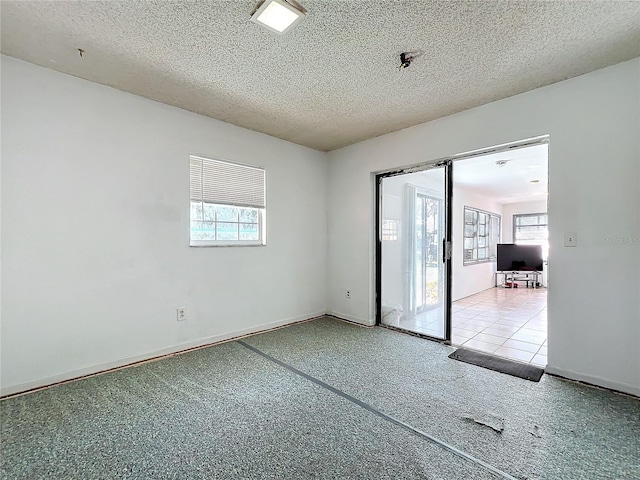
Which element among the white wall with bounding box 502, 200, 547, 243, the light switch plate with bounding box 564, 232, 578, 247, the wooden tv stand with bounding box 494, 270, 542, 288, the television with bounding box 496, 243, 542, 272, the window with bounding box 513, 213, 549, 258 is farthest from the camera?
the white wall with bounding box 502, 200, 547, 243

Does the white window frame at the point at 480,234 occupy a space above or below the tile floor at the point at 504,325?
above

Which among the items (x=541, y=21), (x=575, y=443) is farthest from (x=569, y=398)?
(x=541, y=21)

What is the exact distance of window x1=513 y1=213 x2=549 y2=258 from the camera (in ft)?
26.5

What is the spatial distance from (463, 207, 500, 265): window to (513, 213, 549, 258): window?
0.58 meters

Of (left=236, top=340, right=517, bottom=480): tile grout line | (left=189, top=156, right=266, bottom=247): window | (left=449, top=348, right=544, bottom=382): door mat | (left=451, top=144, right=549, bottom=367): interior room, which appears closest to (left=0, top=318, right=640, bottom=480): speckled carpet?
(left=236, top=340, right=517, bottom=480): tile grout line

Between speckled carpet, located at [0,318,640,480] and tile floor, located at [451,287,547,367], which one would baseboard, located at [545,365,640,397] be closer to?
speckled carpet, located at [0,318,640,480]

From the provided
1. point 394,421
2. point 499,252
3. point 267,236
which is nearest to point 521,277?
point 499,252

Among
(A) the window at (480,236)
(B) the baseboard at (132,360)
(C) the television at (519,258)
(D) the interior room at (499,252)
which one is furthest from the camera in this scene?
(C) the television at (519,258)

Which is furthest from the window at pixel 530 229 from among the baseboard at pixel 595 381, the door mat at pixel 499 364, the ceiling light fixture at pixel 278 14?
the ceiling light fixture at pixel 278 14

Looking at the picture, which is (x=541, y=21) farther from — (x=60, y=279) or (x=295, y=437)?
(x=60, y=279)

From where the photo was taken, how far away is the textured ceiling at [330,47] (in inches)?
70.9

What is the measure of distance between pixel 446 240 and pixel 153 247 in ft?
10.4

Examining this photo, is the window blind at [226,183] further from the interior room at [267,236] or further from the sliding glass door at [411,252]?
the sliding glass door at [411,252]

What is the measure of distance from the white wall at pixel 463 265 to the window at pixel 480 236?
0.14 m
